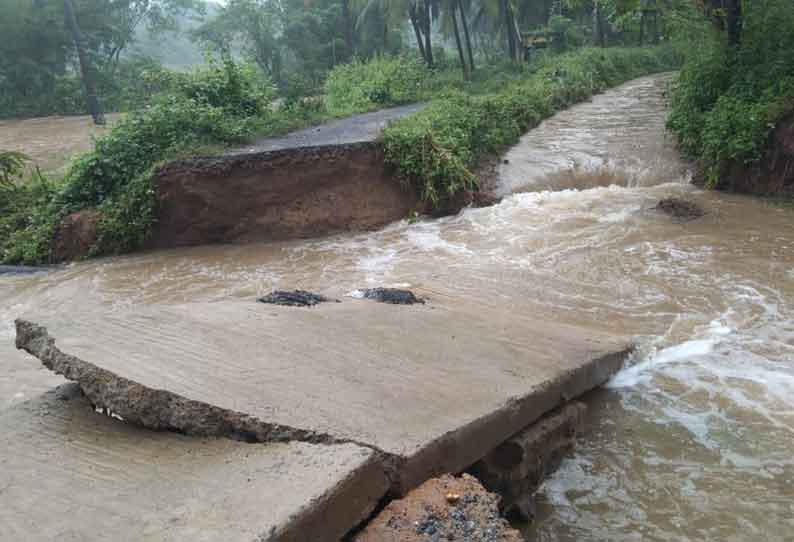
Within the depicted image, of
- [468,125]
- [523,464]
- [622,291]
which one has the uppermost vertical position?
[468,125]

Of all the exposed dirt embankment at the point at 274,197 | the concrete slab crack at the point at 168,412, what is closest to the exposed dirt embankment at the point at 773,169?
the exposed dirt embankment at the point at 274,197

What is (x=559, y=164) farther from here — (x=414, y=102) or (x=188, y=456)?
(x=188, y=456)

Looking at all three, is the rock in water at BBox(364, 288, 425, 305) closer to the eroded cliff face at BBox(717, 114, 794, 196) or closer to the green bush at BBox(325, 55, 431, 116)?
the eroded cliff face at BBox(717, 114, 794, 196)

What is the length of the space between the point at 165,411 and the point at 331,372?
83cm

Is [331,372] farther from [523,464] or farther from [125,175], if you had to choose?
[125,175]

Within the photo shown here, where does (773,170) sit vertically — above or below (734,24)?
below

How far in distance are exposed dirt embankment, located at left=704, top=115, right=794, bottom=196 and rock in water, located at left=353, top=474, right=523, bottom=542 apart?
8.56m

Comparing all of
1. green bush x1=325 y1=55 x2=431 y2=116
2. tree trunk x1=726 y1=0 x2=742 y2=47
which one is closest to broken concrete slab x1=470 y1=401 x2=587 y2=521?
tree trunk x1=726 y1=0 x2=742 y2=47

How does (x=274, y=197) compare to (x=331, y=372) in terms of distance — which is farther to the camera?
(x=274, y=197)

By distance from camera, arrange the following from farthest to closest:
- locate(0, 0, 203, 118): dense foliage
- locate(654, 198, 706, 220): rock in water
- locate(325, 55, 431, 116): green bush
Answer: locate(0, 0, 203, 118): dense foliage
locate(325, 55, 431, 116): green bush
locate(654, 198, 706, 220): rock in water

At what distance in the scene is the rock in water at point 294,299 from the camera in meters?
4.81

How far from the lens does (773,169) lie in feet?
30.9

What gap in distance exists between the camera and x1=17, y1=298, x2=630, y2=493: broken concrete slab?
2814 mm

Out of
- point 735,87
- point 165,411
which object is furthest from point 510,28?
point 165,411
